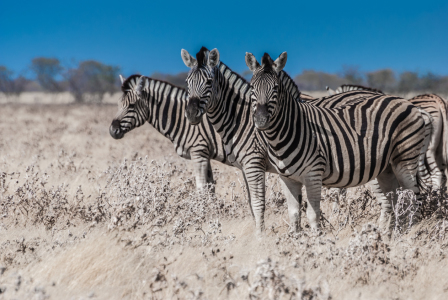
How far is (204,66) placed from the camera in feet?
17.0

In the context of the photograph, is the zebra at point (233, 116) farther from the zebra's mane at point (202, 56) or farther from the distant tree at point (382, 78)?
the distant tree at point (382, 78)

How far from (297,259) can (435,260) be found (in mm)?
1327

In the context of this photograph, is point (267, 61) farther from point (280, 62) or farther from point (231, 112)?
point (231, 112)

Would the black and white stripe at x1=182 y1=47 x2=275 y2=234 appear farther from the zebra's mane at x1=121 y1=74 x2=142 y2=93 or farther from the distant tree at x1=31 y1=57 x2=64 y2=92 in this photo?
the distant tree at x1=31 y1=57 x2=64 y2=92

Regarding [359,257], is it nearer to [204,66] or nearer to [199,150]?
[204,66]

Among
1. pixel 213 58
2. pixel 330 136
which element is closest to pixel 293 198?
pixel 330 136

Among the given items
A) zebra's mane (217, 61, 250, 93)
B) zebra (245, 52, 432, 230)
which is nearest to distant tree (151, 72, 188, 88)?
zebra's mane (217, 61, 250, 93)

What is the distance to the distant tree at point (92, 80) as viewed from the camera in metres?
42.3

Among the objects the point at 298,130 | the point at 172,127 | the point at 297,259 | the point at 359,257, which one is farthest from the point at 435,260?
the point at 172,127

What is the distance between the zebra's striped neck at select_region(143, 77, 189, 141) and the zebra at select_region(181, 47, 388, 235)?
4.88ft

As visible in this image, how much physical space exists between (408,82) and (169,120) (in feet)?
145

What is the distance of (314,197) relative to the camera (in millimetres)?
4535

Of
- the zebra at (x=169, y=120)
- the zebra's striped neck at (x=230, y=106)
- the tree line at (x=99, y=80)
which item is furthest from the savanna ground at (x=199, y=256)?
the tree line at (x=99, y=80)

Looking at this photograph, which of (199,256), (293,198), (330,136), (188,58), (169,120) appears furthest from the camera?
(169,120)
